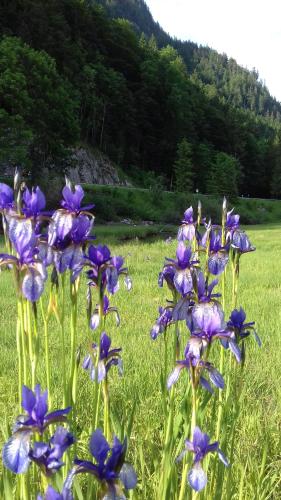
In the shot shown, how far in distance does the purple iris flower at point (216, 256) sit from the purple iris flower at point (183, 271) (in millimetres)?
335

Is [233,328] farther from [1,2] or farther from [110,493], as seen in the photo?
[1,2]

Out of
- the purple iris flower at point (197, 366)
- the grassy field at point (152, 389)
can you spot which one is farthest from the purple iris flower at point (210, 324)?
the grassy field at point (152, 389)

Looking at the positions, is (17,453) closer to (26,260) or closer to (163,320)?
(26,260)

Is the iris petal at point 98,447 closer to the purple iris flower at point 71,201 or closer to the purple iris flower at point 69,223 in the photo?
the purple iris flower at point 69,223

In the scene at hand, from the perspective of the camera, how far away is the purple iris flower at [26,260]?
1.36 m

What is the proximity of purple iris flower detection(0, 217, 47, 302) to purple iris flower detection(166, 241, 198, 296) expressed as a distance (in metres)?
0.54

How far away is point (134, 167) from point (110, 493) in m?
57.3

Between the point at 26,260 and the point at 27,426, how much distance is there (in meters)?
0.49

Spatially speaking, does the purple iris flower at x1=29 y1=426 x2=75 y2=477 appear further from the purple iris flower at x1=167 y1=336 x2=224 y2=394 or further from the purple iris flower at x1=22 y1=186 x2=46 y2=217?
the purple iris flower at x1=22 y1=186 x2=46 y2=217

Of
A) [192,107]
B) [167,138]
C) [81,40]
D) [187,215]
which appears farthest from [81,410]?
[192,107]

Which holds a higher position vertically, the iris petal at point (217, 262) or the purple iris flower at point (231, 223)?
the purple iris flower at point (231, 223)

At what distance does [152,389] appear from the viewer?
344 centimetres

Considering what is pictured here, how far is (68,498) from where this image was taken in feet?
3.40

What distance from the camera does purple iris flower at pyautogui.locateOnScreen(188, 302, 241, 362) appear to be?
5.06 feet
